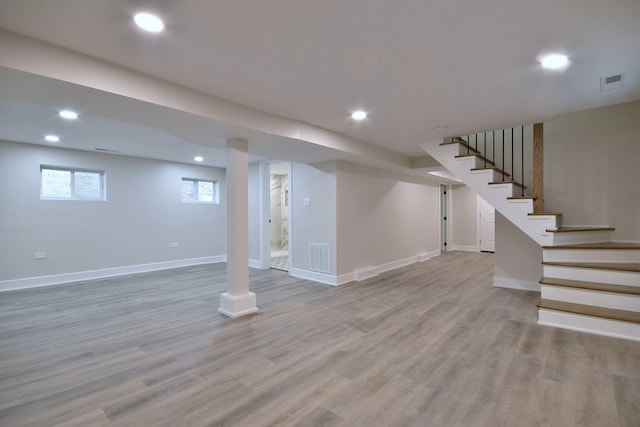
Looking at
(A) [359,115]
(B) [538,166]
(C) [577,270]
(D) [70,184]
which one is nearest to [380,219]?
(B) [538,166]

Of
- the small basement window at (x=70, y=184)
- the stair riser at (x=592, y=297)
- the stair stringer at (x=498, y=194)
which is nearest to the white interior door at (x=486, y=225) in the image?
the stair stringer at (x=498, y=194)

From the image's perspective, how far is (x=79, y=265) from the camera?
5367 mm

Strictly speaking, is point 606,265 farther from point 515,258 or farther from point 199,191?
point 199,191

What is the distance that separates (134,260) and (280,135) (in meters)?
4.64

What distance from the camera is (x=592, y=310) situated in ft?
9.64

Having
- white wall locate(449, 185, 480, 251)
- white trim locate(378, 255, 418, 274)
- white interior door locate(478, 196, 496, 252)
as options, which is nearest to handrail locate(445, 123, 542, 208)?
white trim locate(378, 255, 418, 274)

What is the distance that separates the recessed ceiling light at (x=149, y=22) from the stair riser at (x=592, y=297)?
14.3 feet

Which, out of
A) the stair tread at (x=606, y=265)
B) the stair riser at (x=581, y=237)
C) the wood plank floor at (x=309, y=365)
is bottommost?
the wood plank floor at (x=309, y=365)

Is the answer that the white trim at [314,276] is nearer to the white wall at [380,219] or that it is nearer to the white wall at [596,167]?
the white wall at [380,219]

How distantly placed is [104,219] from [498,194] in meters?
6.87

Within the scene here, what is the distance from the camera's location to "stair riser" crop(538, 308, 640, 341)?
8.95ft

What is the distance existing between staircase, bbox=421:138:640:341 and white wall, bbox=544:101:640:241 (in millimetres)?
322

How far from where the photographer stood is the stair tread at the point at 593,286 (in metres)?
2.91

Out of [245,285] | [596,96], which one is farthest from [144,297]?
[596,96]
